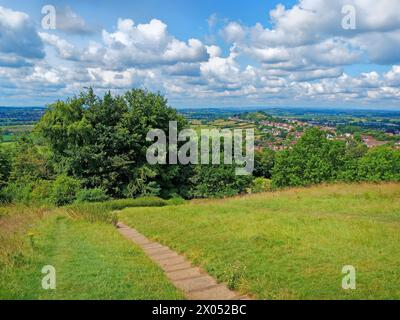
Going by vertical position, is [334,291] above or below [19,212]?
above

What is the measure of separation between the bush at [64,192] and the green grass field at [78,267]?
2038 cm

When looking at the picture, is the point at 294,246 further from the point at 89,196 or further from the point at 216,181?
the point at 216,181

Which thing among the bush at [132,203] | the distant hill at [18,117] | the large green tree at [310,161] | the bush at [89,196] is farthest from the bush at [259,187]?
the distant hill at [18,117]

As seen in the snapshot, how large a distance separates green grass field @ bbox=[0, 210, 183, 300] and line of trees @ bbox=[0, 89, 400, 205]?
20.1 metres

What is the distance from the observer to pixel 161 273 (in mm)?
9062

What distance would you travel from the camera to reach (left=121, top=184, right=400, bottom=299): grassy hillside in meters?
7.94

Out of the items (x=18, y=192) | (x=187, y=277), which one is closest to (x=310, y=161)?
(x=18, y=192)

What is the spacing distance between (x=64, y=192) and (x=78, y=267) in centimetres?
2679

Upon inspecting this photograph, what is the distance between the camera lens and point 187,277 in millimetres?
9148

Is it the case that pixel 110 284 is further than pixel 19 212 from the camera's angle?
No

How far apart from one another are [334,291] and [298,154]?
145ft

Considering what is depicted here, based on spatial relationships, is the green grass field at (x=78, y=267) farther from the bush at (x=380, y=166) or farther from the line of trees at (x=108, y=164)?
the bush at (x=380, y=166)
